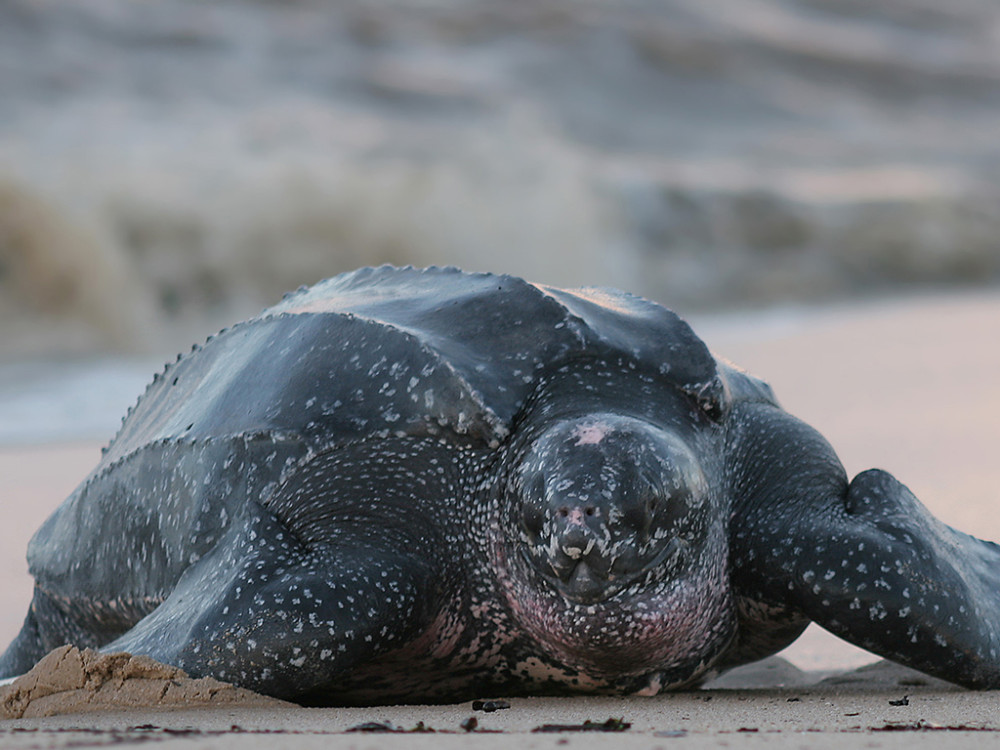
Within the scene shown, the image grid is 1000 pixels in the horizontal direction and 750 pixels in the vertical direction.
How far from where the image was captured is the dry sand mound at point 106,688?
218 cm

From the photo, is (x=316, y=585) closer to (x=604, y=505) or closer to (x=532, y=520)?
(x=532, y=520)

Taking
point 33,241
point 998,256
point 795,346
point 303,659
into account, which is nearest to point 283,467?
point 303,659

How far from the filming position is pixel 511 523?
235 centimetres

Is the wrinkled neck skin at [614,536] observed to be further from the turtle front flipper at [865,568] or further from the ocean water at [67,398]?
the ocean water at [67,398]

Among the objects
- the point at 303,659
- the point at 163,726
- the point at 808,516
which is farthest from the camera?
the point at 808,516

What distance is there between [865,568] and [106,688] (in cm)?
147

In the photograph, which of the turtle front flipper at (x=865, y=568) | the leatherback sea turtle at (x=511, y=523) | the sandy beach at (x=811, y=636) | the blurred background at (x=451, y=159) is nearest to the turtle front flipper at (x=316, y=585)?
the leatherback sea turtle at (x=511, y=523)

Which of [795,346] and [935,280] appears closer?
[795,346]

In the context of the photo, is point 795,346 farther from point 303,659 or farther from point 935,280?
point 935,280

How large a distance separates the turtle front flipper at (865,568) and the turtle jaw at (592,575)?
39cm

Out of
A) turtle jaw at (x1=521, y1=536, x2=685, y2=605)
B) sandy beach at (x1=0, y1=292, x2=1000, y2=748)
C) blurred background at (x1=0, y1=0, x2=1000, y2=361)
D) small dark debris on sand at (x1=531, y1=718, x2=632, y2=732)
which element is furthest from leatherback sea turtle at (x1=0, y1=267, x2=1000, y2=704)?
blurred background at (x1=0, y1=0, x2=1000, y2=361)

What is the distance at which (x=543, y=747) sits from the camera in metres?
1.64

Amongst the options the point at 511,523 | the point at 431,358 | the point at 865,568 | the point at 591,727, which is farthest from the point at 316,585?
the point at 865,568

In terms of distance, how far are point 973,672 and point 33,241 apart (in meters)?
12.6
